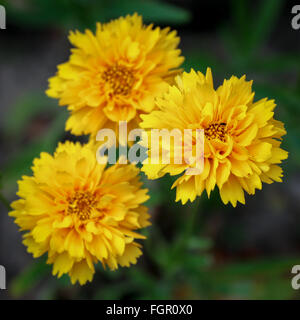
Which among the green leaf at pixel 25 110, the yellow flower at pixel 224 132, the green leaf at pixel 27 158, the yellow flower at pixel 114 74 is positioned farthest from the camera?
the green leaf at pixel 25 110

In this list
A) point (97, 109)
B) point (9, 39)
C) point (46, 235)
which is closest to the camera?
point (46, 235)

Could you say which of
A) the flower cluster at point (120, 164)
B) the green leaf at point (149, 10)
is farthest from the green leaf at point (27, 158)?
the flower cluster at point (120, 164)

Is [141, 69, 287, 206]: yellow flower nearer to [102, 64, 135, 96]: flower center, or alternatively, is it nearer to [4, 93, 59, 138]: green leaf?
[102, 64, 135, 96]: flower center

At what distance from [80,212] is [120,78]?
0.45 meters

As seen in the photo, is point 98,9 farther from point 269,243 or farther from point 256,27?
point 269,243

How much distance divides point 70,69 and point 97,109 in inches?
6.6

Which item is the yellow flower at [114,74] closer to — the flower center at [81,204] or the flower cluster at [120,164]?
the flower cluster at [120,164]

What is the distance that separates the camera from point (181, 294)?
2197mm

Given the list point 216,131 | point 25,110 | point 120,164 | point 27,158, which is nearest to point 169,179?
point 120,164

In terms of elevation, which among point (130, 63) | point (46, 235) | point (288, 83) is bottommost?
point (46, 235)

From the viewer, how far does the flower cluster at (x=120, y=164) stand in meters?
1.07

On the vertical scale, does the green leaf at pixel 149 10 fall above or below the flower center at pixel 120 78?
above

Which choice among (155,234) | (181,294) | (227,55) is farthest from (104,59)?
(227,55)

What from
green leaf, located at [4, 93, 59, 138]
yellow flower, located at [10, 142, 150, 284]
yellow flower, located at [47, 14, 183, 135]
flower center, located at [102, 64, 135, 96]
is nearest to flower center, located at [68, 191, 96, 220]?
yellow flower, located at [10, 142, 150, 284]
